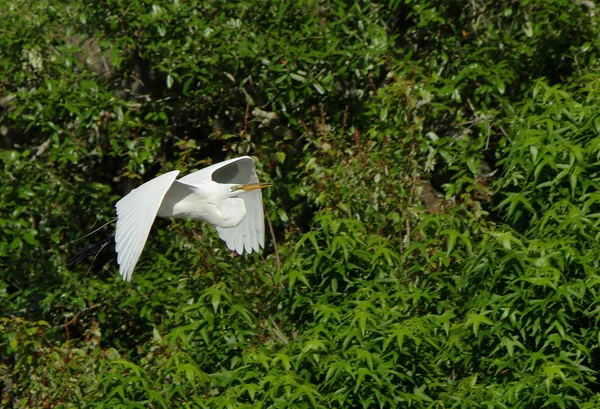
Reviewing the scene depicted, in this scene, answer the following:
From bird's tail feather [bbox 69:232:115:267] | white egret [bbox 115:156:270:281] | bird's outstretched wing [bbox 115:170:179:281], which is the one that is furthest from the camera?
bird's tail feather [bbox 69:232:115:267]

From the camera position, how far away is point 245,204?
18.4 feet

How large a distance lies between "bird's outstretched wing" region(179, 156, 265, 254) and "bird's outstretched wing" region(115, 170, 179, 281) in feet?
1.47

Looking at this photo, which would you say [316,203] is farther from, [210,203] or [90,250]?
[90,250]

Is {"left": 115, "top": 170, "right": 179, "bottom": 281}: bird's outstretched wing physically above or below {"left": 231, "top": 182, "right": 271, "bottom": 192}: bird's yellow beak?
above

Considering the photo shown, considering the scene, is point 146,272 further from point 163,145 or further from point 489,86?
point 489,86

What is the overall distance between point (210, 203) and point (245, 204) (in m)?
0.30

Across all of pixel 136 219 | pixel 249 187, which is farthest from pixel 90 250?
pixel 136 219

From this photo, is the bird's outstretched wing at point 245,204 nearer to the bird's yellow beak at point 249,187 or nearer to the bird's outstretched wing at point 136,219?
the bird's yellow beak at point 249,187

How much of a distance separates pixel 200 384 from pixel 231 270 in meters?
0.85

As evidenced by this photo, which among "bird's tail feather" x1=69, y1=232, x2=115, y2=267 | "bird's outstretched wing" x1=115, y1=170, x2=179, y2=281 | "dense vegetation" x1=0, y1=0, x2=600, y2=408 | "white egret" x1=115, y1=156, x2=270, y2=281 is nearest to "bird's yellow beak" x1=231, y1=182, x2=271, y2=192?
"white egret" x1=115, y1=156, x2=270, y2=281

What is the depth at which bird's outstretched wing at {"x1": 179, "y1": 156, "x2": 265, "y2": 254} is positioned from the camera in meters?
5.45

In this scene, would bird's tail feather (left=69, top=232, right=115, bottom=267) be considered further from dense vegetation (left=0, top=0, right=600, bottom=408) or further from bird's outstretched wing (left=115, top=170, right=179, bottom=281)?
bird's outstretched wing (left=115, top=170, right=179, bottom=281)

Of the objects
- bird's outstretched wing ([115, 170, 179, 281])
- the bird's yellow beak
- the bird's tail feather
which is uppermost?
bird's outstretched wing ([115, 170, 179, 281])

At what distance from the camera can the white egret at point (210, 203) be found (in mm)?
4816
